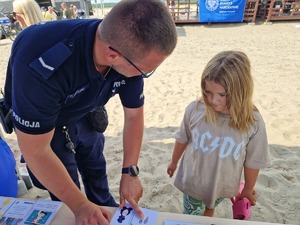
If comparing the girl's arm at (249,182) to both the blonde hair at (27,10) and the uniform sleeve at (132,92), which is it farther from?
the blonde hair at (27,10)

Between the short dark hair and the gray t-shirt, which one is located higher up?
the short dark hair

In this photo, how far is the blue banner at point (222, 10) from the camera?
429 inches

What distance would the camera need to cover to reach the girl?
1.24 m

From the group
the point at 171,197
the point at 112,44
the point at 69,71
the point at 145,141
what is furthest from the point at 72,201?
the point at 145,141

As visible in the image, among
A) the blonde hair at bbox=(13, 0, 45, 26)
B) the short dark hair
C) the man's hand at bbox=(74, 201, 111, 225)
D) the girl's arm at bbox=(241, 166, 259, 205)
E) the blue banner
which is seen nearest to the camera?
the short dark hair

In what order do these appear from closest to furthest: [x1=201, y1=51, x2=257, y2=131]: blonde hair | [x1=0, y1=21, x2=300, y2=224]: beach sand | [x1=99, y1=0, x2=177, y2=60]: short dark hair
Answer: [x1=99, y1=0, x2=177, y2=60]: short dark hair, [x1=201, y1=51, x2=257, y2=131]: blonde hair, [x1=0, y1=21, x2=300, y2=224]: beach sand

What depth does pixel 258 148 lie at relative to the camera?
1.27 metres

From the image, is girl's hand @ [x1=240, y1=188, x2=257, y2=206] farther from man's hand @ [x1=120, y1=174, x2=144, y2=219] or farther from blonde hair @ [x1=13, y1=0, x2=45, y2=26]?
blonde hair @ [x1=13, y1=0, x2=45, y2=26]

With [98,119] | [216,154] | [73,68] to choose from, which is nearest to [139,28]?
[73,68]

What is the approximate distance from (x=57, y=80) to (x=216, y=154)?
35.0 inches

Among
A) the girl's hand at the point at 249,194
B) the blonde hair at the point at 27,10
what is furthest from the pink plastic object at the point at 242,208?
the blonde hair at the point at 27,10

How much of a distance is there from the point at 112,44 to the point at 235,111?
2.28 ft

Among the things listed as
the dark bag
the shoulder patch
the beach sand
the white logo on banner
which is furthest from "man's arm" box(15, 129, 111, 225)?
the white logo on banner

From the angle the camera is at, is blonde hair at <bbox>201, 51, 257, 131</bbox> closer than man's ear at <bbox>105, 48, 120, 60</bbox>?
No
